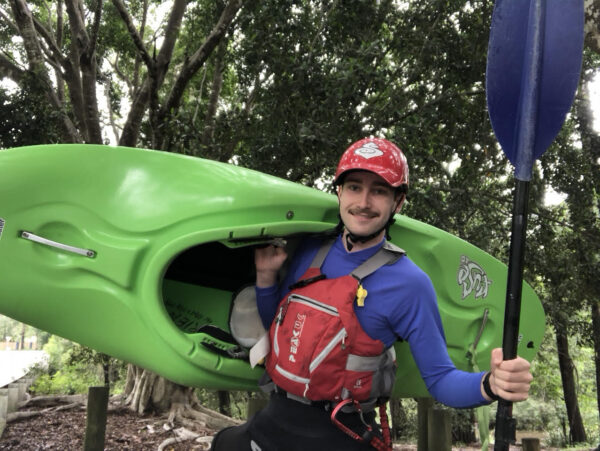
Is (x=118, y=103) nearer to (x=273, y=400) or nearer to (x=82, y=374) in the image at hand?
(x=273, y=400)

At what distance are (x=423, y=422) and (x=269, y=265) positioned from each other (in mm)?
2167

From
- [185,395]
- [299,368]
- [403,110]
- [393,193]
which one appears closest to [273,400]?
[299,368]

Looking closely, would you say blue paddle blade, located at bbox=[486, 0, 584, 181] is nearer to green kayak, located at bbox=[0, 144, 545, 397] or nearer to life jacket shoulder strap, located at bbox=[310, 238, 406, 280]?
life jacket shoulder strap, located at bbox=[310, 238, 406, 280]

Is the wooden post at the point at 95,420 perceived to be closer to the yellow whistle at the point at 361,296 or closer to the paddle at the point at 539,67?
the yellow whistle at the point at 361,296

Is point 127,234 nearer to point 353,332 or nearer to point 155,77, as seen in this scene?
point 353,332

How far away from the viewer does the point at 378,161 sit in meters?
1.58

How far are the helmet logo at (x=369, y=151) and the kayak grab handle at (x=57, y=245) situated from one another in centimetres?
106

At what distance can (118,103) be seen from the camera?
25.6ft

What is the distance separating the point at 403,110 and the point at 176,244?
3527 mm

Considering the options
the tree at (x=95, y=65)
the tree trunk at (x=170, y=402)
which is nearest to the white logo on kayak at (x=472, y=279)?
the tree at (x=95, y=65)

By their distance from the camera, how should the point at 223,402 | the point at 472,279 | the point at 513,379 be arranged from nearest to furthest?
the point at 513,379
the point at 472,279
the point at 223,402

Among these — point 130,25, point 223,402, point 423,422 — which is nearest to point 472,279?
point 423,422

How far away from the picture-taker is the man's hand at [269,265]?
1.76 metres

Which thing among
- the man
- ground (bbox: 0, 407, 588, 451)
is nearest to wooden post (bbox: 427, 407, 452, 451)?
the man
